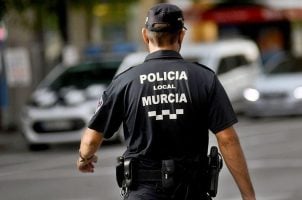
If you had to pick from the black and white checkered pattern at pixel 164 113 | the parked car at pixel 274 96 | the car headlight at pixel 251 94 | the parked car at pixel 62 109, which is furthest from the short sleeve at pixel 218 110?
the car headlight at pixel 251 94

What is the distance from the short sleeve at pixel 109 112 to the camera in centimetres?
458

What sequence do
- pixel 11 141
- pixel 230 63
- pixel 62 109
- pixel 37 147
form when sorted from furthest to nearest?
pixel 230 63 < pixel 11 141 < pixel 37 147 < pixel 62 109

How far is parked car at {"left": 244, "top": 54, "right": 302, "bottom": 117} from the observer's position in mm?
21562

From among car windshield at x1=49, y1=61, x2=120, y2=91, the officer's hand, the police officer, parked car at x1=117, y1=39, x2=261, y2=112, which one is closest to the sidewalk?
car windshield at x1=49, y1=61, x2=120, y2=91

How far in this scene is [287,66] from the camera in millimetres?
23562

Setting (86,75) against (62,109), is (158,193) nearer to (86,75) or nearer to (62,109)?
(62,109)

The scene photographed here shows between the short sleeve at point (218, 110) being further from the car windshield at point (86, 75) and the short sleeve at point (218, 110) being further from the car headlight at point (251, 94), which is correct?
the car headlight at point (251, 94)

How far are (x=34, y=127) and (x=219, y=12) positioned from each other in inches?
760

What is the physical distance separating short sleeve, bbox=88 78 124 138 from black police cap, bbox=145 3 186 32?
323 mm

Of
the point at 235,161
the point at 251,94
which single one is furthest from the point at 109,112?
the point at 251,94

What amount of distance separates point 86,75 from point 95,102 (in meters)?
1.15

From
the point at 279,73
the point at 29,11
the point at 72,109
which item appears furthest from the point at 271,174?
the point at 29,11

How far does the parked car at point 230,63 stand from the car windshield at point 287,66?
69 centimetres

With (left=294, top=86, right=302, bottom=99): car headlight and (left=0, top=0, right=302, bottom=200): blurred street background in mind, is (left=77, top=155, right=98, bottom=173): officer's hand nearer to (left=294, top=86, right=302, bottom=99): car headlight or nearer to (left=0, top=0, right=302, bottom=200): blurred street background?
(left=0, top=0, right=302, bottom=200): blurred street background
